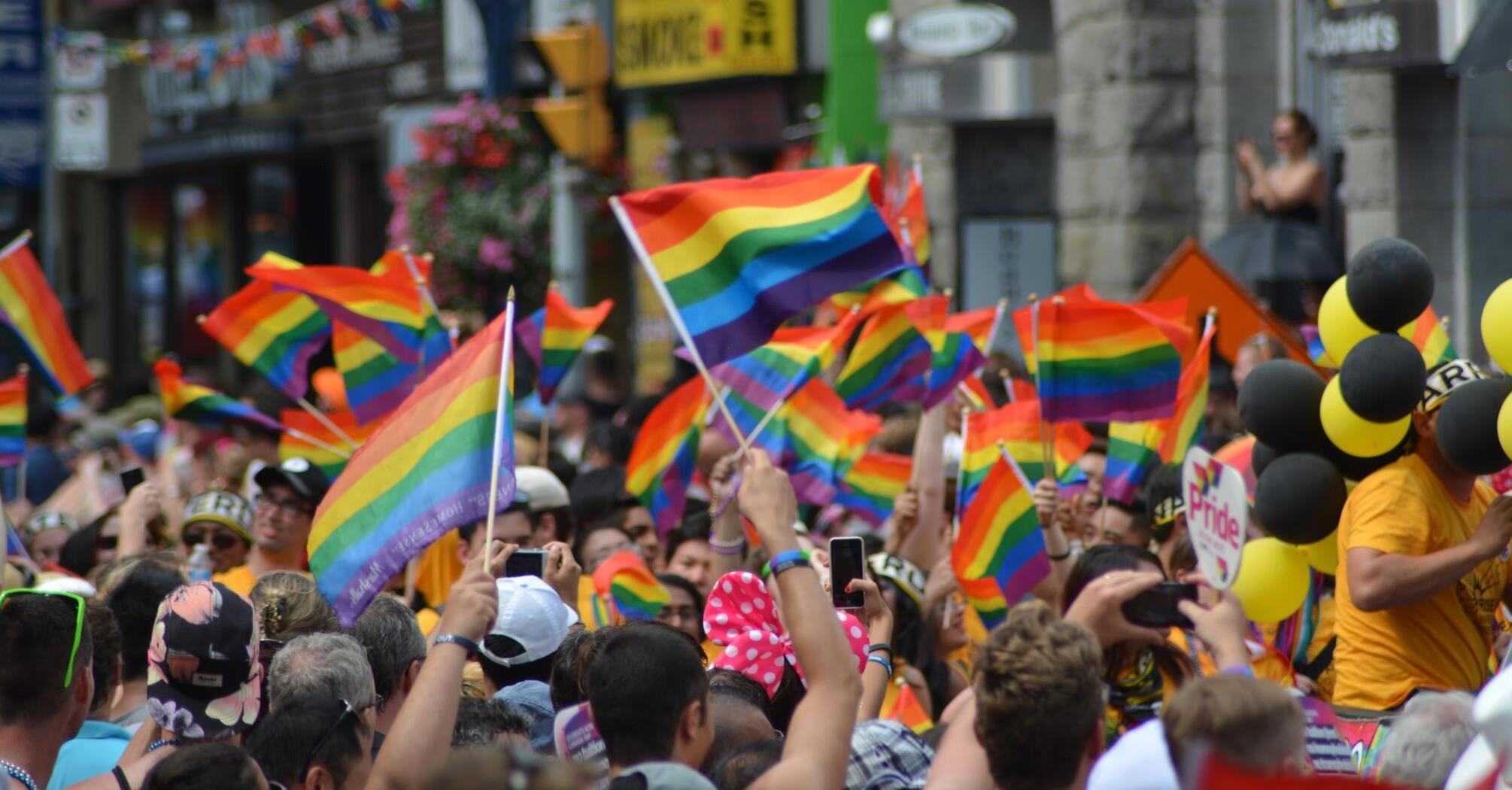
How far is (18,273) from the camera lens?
33.8 feet

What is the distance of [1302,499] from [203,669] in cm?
303

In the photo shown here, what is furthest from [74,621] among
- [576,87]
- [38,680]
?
[576,87]

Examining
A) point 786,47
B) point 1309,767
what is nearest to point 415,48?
point 786,47

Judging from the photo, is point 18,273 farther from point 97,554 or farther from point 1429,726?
point 1429,726

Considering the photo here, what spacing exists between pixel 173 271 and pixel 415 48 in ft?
33.9

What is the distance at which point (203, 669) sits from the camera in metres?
4.75

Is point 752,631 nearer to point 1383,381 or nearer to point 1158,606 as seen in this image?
point 1158,606

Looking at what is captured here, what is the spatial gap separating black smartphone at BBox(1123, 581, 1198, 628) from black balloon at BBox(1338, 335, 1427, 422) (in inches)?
63.4

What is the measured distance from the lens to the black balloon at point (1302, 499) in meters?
6.10

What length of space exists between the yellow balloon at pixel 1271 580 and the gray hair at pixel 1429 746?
227cm

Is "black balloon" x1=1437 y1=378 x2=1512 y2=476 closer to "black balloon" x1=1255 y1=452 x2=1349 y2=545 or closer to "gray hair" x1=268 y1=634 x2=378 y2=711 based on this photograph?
"black balloon" x1=1255 y1=452 x2=1349 y2=545

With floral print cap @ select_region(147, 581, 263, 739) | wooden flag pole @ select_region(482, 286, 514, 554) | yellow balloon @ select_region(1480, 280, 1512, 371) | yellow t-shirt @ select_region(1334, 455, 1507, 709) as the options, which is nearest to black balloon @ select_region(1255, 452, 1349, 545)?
yellow t-shirt @ select_region(1334, 455, 1507, 709)

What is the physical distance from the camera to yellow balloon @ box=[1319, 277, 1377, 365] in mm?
6172

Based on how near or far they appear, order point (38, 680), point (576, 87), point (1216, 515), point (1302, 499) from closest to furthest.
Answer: point (1216, 515) → point (38, 680) → point (1302, 499) → point (576, 87)
